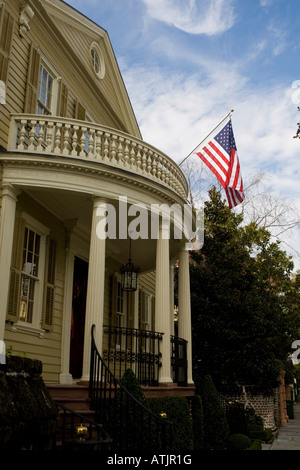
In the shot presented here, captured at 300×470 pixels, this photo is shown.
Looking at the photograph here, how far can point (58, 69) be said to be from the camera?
11.5m

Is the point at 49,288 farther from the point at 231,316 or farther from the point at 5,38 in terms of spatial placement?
the point at 231,316

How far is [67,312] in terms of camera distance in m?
10.4

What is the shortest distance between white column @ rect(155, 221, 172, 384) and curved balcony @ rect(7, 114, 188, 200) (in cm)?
140

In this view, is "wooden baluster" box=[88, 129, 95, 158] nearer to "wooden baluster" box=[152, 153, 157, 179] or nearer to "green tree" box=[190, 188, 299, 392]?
"wooden baluster" box=[152, 153, 157, 179]

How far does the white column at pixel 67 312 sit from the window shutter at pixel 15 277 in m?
1.99

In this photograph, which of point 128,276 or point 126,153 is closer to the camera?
point 126,153

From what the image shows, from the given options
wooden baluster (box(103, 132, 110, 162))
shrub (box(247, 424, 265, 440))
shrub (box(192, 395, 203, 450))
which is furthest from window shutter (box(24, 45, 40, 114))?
shrub (box(247, 424, 265, 440))

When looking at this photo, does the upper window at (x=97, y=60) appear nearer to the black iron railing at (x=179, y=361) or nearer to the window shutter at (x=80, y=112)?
the window shutter at (x=80, y=112)

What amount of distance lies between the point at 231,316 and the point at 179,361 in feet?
23.0

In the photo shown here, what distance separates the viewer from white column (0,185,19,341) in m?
7.84

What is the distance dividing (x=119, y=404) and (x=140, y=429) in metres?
0.54

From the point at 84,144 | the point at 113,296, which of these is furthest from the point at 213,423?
the point at 84,144
